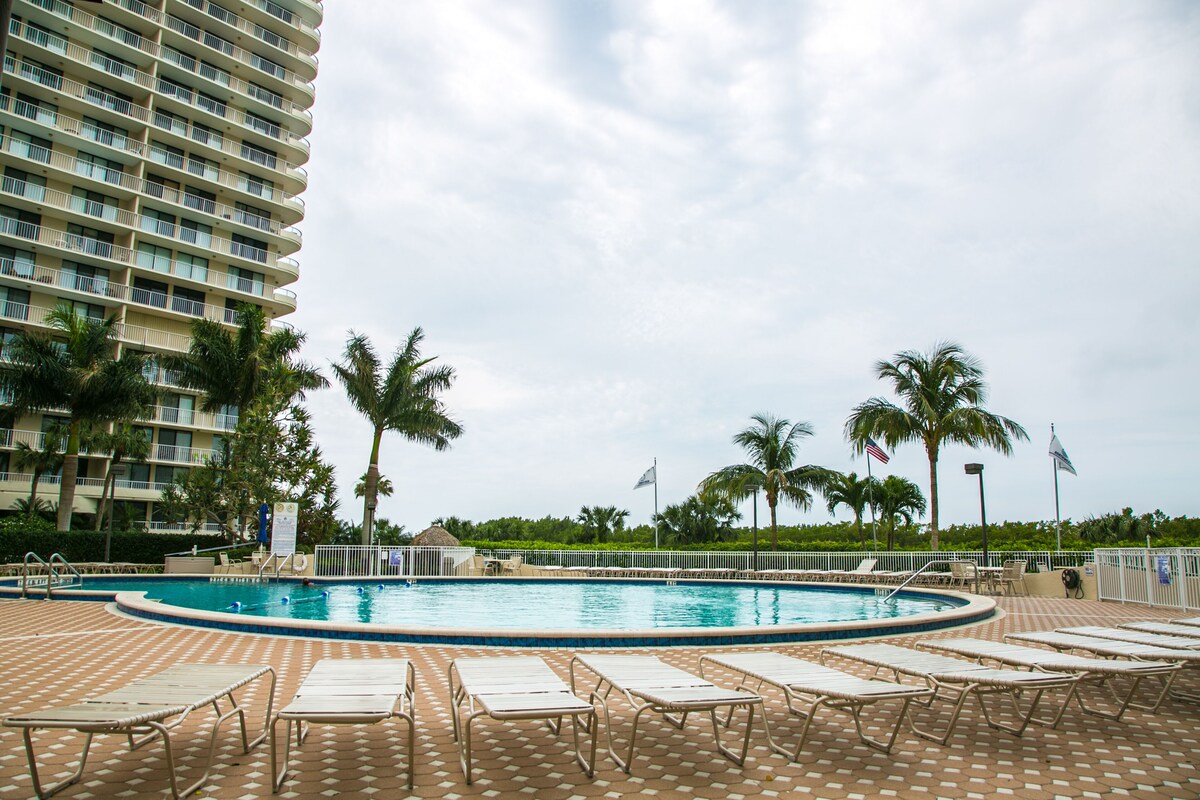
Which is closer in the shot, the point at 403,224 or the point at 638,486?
the point at 403,224

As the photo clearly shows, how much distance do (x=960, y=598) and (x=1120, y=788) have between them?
12344 mm

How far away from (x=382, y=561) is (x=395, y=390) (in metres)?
7.03

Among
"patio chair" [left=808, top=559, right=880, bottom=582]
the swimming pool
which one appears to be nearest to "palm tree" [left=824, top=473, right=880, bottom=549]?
"patio chair" [left=808, top=559, right=880, bottom=582]

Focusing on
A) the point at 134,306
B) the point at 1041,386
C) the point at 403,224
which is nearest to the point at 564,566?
the point at 403,224

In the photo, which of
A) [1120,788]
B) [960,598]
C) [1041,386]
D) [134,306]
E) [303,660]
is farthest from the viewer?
[134,306]

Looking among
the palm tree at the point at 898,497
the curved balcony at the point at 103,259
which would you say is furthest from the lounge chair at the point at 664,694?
the curved balcony at the point at 103,259

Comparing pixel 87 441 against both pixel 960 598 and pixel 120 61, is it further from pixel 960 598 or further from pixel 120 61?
pixel 960 598

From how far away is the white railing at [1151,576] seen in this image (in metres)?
13.4

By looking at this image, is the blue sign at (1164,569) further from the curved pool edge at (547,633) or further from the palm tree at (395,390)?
the palm tree at (395,390)

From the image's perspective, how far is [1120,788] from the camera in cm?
392

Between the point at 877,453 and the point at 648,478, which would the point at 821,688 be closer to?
the point at 877,453

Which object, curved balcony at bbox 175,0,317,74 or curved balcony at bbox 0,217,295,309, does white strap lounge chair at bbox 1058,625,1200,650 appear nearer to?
curved balcony at bbox 0,217,295,309

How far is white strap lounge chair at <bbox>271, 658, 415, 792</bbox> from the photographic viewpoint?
3697mm

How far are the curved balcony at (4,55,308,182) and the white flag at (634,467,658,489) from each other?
3186cm
